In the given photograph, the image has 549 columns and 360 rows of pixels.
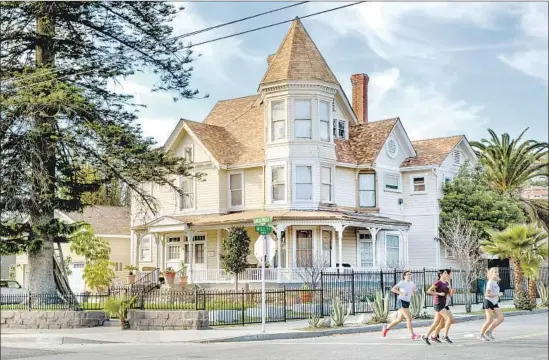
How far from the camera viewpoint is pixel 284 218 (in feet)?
112

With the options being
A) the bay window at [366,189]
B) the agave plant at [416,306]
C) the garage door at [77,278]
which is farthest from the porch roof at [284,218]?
the garage door at [77,278]

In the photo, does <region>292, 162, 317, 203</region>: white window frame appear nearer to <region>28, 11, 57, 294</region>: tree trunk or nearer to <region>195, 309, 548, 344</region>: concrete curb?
<region>195, 309, 548, 344</region>: concrete curb

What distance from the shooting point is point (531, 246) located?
87.4 ft

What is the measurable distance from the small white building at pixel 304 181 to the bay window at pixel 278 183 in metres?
0.05

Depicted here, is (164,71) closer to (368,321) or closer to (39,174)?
(39,174)

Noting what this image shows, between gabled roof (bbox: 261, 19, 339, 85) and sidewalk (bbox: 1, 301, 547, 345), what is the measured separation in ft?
51.9

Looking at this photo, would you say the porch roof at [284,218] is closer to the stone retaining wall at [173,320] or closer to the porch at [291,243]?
the porch at [291,243]

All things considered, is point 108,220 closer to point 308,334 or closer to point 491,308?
point 308,334

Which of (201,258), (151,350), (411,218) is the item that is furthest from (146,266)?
(151,350)

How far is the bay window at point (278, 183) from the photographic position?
36562 mm

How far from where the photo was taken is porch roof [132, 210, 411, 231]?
113 ft

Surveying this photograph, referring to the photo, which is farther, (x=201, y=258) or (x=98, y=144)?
(x=201, y=258)

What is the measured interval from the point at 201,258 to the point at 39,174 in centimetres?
1647

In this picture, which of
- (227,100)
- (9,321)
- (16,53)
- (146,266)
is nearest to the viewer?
(9,321)
